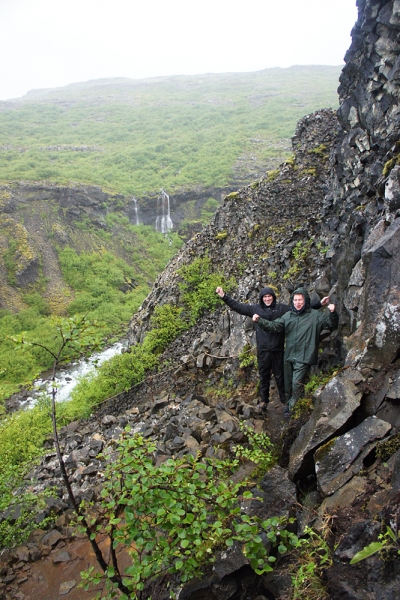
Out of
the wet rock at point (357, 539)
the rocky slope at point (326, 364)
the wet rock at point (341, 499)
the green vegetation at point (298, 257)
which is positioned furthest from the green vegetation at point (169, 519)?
the green vegetation at point (298, 257)

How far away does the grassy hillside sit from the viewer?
70438 mm

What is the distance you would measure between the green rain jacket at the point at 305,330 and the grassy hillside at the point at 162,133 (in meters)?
60.5

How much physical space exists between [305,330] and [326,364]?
1.06 m

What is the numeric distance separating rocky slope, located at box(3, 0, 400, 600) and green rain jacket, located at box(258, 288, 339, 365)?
50 centimetres

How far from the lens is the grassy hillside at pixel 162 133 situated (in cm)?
7044

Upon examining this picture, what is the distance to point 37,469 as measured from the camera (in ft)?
36.8

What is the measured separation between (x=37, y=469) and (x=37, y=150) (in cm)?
8278

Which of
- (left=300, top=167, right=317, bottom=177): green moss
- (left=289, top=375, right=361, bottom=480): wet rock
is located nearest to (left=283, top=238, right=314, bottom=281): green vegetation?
(left=300, top=167, right=317, bottom=177): green moss

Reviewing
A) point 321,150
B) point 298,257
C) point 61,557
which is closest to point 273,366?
point 298,257

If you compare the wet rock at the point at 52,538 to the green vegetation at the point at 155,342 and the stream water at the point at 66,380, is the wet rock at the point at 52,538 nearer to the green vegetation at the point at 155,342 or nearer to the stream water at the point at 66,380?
the green vegetation at the point at 155,342

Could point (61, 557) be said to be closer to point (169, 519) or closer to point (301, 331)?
point (169, 519)

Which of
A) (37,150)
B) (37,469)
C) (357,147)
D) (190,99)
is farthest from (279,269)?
(190,99)

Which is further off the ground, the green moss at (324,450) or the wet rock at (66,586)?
the green moss at (324,450)

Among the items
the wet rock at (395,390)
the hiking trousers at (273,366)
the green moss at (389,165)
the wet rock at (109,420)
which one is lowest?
the wet rock at (109,420)
